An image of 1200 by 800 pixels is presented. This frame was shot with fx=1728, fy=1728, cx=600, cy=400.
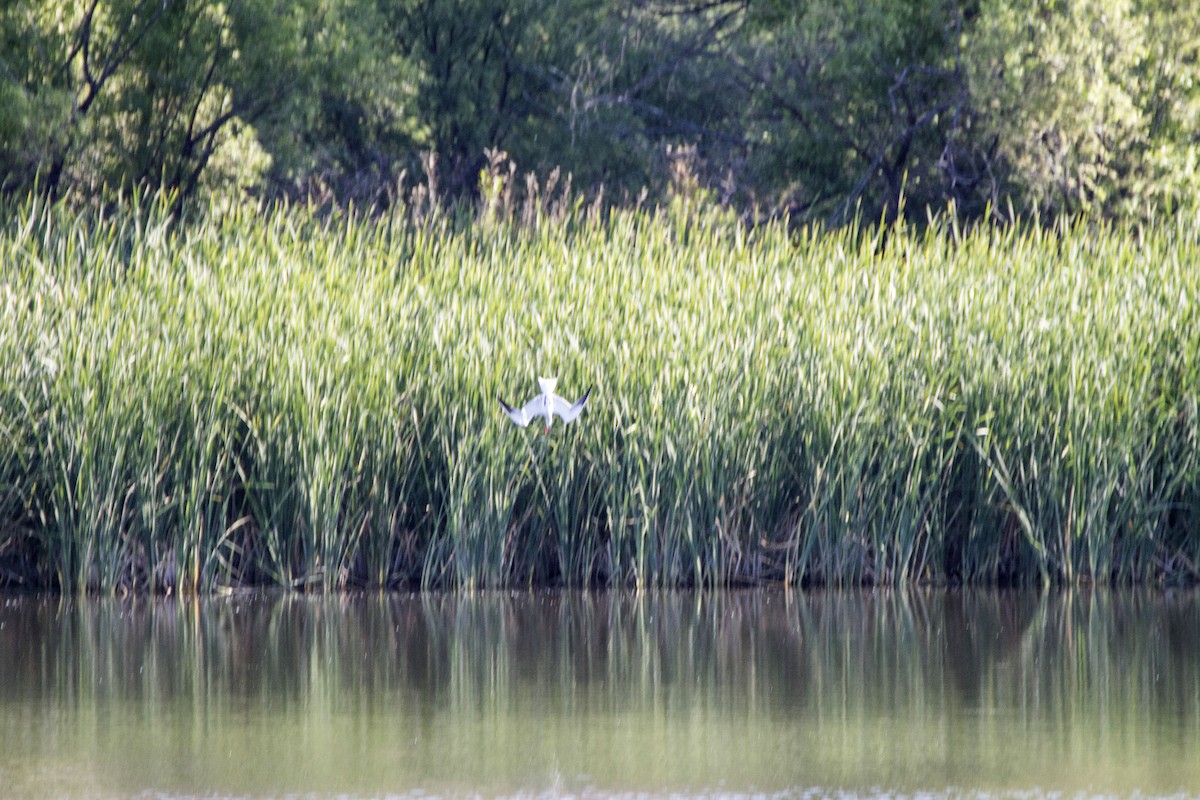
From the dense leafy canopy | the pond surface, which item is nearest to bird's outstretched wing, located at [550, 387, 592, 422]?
the pond surface

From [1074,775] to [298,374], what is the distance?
4.82 m

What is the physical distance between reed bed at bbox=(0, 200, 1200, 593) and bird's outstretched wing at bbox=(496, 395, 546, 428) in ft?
0.45

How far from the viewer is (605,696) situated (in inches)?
250

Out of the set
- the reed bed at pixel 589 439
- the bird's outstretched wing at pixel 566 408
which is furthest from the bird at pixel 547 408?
the reed bed at pixel 589 439

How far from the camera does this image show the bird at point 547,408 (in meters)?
8.46

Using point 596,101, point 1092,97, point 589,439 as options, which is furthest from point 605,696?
point 596,101

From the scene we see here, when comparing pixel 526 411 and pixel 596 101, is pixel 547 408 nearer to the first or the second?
pixel 526 411

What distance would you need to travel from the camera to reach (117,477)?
28.2ft

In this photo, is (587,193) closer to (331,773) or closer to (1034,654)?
(1034,654)

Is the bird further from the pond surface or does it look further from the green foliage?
the green foliage

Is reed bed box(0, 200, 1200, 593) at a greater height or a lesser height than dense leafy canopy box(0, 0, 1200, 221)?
lesser

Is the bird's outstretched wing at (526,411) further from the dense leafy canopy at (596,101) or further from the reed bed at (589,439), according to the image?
the dense leafy canopy at (596,101)

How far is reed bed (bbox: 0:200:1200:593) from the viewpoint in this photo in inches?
342

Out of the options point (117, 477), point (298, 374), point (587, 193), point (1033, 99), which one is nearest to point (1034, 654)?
point (298, 374)
